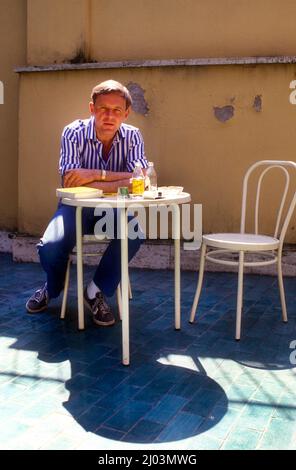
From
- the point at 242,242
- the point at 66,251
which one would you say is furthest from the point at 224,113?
the point at 66,251

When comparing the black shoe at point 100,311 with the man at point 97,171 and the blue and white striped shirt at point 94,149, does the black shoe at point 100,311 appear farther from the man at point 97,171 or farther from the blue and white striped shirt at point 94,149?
the blue and white striped shirt at point 94,149

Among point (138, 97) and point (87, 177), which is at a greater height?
point (138, 97)

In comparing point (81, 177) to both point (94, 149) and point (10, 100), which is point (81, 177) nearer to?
point (94, 149)

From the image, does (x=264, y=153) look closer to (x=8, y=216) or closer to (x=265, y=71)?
(x=265, y=71)

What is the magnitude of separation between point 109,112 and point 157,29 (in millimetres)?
2055

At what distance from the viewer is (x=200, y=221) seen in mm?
5062

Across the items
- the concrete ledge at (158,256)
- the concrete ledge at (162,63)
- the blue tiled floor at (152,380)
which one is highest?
the concrete ledge at (162,63)

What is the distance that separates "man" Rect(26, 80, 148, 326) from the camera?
128 inches

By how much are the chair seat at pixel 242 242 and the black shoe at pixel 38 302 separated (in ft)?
4.00

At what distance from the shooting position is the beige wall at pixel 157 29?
471 centimetres

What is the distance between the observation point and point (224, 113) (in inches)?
192

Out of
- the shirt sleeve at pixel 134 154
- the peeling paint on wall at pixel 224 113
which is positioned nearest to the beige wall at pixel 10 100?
the peeling paint on wall at pixel 224 113

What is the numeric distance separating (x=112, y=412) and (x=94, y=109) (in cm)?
186

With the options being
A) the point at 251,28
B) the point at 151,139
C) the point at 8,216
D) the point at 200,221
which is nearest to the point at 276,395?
the point at 200,221
